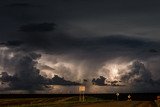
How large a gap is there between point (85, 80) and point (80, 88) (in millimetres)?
25840

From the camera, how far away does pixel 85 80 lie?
129625mm

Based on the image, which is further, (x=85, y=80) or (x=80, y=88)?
(x=80, y=88)

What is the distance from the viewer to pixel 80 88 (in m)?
155
